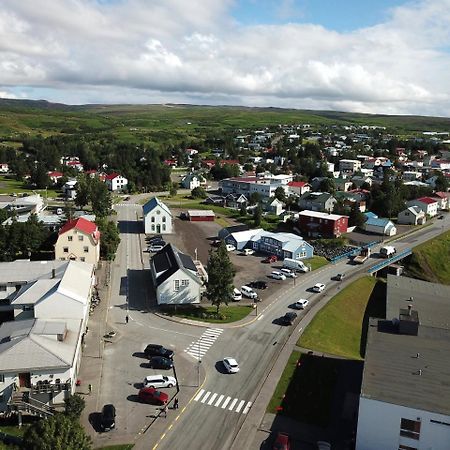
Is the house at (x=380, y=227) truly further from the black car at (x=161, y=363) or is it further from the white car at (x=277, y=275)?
the black car at (x=161, y=363)

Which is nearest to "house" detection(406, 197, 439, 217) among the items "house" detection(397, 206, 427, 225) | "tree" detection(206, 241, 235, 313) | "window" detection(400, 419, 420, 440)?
"house" detection(397, 206, 427, 225)

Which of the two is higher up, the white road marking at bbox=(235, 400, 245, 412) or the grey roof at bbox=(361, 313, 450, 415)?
the grey roof at bbox=(361, 313, 450, 415)

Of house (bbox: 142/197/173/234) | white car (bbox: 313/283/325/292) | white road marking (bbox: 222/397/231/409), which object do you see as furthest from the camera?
house (bbox: 142/197/173/234)

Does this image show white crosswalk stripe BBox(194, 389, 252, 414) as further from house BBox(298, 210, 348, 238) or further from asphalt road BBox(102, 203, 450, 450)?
house BBox(298, 210, 348, 238)

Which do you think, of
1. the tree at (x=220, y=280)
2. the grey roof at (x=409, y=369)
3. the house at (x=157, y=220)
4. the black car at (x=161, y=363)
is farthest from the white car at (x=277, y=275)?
the house at (x=157, y=220)

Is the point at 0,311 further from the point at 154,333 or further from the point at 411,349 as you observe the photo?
the point at 411,349

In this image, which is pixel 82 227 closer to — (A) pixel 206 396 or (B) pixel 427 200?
(A) pixel 206 396

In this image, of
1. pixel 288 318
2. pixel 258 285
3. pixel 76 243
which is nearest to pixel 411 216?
pixel 258 285
